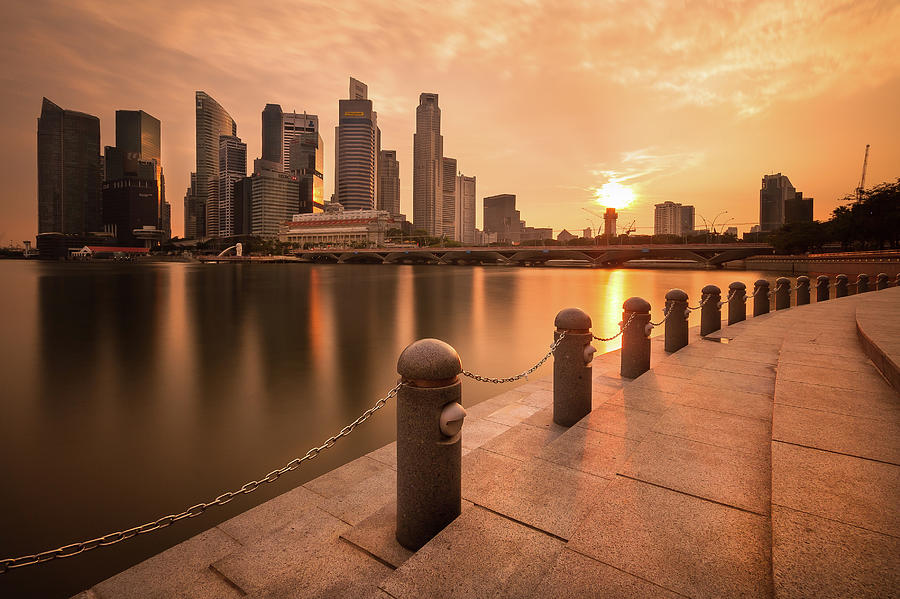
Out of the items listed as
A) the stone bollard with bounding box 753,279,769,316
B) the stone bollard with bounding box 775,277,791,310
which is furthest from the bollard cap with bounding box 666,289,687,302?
the stone bollard with bounding box 775,277,791,310

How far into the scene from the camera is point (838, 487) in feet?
10.2

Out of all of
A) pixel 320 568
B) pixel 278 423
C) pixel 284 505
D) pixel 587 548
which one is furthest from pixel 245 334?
pixel 587 548

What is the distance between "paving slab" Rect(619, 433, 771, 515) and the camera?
335 centimetres

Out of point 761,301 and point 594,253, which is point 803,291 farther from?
point 594,253

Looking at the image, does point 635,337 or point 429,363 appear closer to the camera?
point 429,363

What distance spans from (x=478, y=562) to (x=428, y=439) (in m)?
0.81

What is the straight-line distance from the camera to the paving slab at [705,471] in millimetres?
3352

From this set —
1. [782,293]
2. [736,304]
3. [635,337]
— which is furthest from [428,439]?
[782,293]

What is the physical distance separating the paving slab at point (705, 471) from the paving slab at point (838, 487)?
20cm

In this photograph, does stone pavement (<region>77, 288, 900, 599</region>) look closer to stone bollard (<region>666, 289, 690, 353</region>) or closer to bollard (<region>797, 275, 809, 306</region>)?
stone bollard (<region>666, 289, 690, 353</region>)

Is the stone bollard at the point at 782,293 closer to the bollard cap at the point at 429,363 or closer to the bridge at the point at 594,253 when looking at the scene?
the bollard cap at the point at 429,363

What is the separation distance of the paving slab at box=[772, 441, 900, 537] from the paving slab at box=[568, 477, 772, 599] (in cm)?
31

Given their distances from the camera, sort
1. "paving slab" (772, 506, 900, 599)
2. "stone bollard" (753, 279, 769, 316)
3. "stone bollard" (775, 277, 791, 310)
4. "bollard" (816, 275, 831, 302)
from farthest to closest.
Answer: "bollard" (816, 275, 831, 302)
"stone bollard" (775, 277, 791, 310)
"stone bollard" (753, 279, 769, 316)
"paving slab" (772, 506, 900, 599)

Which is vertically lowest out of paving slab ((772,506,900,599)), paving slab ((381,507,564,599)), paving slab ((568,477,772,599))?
paving slab ((381,507,564,599))
